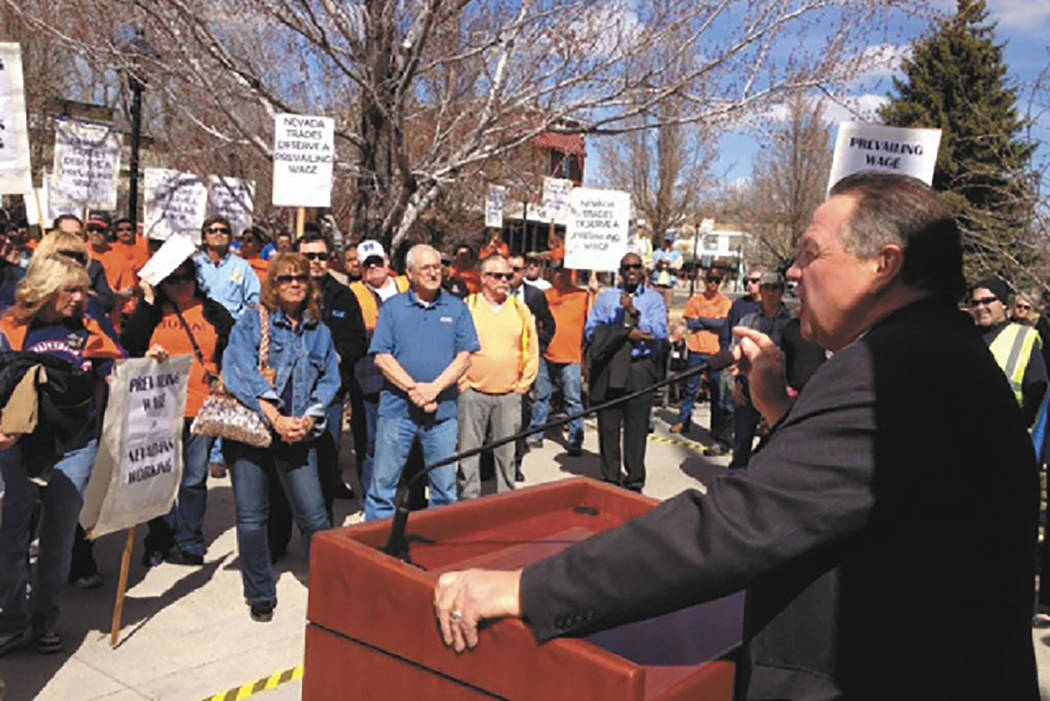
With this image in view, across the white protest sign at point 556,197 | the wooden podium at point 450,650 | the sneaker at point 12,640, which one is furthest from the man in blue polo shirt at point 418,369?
the white protest sign at point 556,197

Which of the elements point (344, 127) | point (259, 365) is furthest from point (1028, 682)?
point (344, 127)

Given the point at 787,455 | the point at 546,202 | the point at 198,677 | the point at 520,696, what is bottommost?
the point at 198,677

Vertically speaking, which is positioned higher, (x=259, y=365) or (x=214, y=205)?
(x=214, y=205)

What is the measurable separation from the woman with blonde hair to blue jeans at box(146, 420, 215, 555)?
51.4 inches

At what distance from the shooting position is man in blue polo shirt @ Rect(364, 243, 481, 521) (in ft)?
20.3

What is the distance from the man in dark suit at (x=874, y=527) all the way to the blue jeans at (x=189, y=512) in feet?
16.0

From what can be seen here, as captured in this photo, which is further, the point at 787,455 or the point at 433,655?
the point at 433,655

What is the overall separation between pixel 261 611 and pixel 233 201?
7.24 metres

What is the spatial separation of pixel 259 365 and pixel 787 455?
14.0 ft

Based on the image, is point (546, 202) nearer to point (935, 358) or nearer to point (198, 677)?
point (198, 677)

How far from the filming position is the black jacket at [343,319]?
7.11 meters

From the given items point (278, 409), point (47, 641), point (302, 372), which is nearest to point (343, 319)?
point (302, 372)

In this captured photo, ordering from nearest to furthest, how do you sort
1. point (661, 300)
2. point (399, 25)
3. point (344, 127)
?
point (661, 300) < point (399, 25) < point (344, 127)

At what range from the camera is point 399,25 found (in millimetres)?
9016
